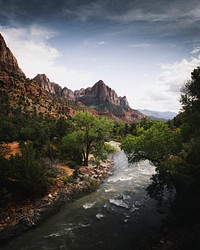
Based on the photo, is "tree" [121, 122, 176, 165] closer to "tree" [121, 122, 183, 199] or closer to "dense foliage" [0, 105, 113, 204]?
"tree" [121, 122, 183, 199]

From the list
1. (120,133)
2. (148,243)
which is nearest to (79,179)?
(148,243)

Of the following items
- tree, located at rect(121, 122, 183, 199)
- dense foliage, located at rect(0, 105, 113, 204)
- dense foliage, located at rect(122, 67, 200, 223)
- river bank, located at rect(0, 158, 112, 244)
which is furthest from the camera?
dense foliage, located at rect(0, 105, 113, 204)

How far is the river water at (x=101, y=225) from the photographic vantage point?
1080 cm

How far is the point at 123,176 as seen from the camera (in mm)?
24312

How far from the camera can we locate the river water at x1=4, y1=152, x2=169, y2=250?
10.8m

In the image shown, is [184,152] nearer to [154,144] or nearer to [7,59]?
[154,144]

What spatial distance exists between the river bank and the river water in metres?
0.62

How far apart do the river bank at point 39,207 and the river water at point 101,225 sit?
619mm

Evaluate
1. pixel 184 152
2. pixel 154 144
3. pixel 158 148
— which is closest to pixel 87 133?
pixel 154 144

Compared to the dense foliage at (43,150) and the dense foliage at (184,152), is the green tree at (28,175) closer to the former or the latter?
the dense foliage at (43,150)

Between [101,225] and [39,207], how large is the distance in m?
5.50

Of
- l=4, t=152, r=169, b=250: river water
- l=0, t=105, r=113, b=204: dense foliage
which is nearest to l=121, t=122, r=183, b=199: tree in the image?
l=4, t=152, r=169, b=250: river water

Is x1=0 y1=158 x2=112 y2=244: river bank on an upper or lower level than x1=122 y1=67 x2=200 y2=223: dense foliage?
lower

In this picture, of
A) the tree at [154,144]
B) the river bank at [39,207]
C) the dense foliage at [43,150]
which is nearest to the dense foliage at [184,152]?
the tree at [154,144]
